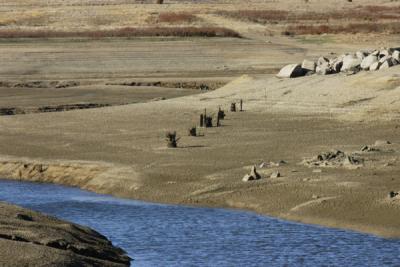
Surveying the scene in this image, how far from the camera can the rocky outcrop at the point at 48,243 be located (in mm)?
17250

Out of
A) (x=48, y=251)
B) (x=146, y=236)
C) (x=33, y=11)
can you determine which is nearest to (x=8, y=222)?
(x=48, y=251)

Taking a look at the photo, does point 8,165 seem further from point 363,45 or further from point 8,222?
point 363,45

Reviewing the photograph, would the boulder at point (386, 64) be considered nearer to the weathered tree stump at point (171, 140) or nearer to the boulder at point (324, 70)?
the boulder at point (324, 70)

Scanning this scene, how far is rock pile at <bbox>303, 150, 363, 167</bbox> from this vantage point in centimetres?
2677

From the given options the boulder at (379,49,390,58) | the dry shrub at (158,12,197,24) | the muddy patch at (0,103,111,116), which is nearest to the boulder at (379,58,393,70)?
the boulder at (379,49,390,58)

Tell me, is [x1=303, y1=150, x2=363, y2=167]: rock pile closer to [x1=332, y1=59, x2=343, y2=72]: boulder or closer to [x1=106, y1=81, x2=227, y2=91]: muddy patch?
[x1=332, y1=59, x2=343, y2=72]: boulder

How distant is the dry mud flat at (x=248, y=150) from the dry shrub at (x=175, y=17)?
1860 inches

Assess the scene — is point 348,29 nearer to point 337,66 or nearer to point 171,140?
point 337,66

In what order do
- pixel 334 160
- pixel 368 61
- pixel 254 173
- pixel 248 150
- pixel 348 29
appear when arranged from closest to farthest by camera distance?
1. pixel 254 173
2. pixel 334 160
3. pixel 248 150
4. pixel 368 61
5. pixel 348 29

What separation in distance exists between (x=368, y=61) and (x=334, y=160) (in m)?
13.8

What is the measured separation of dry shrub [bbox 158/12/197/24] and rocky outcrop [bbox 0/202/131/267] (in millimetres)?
69302

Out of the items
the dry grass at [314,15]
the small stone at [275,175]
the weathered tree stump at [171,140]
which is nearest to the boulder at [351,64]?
the weathered tree stump at [171,140]

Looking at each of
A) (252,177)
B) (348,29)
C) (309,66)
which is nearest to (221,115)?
(309,66)

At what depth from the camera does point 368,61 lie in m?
40.4
